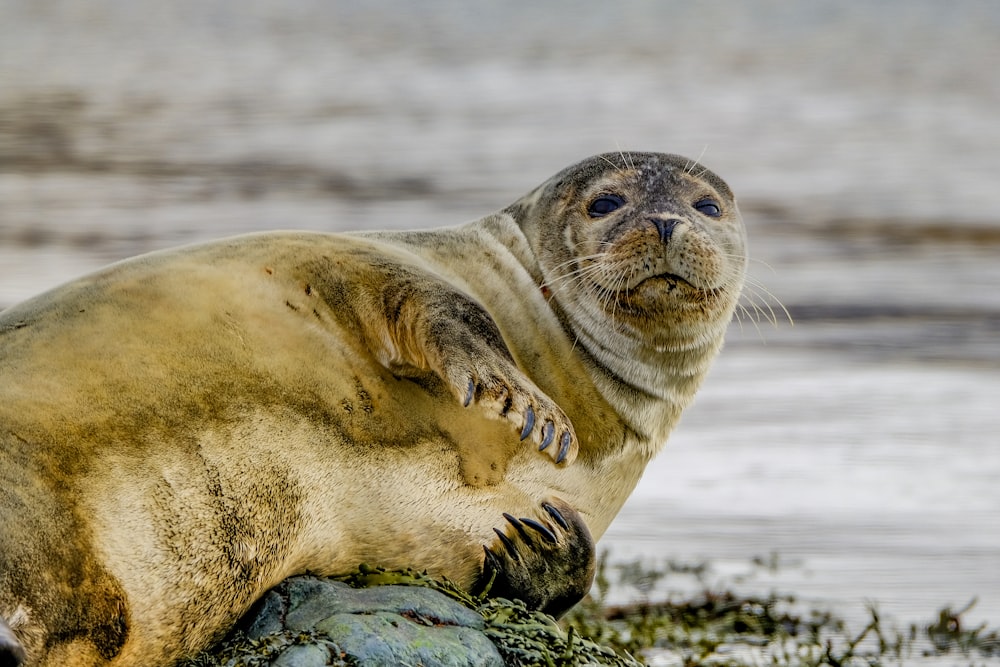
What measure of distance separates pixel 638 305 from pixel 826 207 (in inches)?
327

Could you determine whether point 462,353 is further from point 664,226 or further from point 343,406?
point 664,226

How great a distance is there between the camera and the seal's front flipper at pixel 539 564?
4109 mm

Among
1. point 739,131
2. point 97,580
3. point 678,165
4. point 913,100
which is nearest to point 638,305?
point 678,165

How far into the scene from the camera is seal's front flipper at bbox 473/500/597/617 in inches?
162

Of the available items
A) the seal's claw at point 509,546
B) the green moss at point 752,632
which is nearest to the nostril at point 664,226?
the seal's claw at point 509,546

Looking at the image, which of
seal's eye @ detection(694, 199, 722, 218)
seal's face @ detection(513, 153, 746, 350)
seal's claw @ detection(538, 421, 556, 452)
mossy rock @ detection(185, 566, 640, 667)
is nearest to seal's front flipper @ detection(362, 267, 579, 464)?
seal's claw @ detection(538, 421, 556, 452)

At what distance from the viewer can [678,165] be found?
16.4ft

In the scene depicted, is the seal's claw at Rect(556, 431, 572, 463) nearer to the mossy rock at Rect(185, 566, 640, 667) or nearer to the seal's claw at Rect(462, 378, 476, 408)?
the seal's claw at Rect(462, 378, 476, 408)

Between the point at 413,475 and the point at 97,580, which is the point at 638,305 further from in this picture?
Answer: the point at 97,580

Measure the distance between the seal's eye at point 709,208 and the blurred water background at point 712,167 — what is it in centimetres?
40

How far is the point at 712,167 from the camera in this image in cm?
1305

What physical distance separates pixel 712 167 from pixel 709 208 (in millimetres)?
8273

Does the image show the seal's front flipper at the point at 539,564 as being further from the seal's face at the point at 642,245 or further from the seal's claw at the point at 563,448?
the seal's face at the point at 642,245

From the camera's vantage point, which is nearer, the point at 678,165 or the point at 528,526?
the point at 528,526
